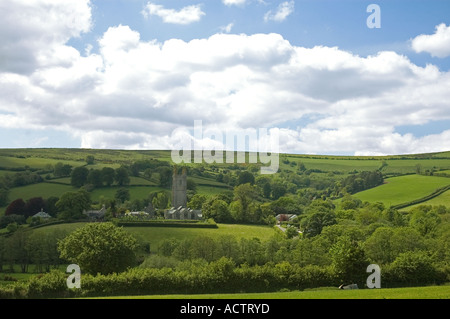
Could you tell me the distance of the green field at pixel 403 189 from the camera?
6288 inches

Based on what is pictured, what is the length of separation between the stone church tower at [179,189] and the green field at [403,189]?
68399mm

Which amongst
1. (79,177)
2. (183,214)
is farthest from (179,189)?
(79,177)

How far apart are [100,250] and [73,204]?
209ft

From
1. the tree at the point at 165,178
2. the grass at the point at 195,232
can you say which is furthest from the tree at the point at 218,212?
the tree at the point at 165,178

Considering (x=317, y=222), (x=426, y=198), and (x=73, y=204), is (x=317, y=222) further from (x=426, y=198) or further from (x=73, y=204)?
(x=426, y=198)

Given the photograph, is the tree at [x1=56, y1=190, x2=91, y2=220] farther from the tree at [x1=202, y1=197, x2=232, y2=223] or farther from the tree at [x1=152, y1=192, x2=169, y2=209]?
the tree at [x1=202, y1=197, x2=232, y2=223]

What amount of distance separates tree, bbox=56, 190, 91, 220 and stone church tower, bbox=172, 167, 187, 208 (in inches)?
1357

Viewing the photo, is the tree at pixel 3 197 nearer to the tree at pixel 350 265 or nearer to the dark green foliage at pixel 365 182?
the tree at pixel 350 265

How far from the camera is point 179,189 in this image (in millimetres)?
152125
